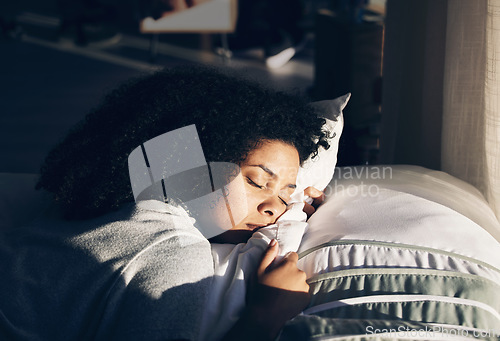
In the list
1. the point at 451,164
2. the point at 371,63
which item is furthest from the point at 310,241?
the point at 371,63

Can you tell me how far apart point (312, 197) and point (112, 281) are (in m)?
0.62

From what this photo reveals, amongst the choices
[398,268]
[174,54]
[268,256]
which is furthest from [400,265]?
[174,54]

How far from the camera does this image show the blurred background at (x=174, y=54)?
252 cm

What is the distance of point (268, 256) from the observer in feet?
2.85

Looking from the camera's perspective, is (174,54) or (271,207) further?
(174,54)

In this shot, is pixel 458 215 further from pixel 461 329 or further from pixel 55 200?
pixel 55 200

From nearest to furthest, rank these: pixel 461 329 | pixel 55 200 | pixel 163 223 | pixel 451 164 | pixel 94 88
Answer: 1. pixel 461 329
2. pixel 163 223
3. pixel 55 200
4. pixel 451 164
5. pixel 94 88

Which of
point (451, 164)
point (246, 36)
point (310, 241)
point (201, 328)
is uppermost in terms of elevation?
point (246, 36)

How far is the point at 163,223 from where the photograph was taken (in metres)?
0.90

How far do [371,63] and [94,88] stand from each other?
2.26 metres

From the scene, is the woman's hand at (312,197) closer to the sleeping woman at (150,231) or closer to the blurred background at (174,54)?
the sleeping woman at (150,231)

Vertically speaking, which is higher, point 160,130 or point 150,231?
point 160,130

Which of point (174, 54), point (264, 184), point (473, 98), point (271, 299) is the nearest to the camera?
point (271, 299)

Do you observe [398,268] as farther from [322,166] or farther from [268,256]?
[322,166]
